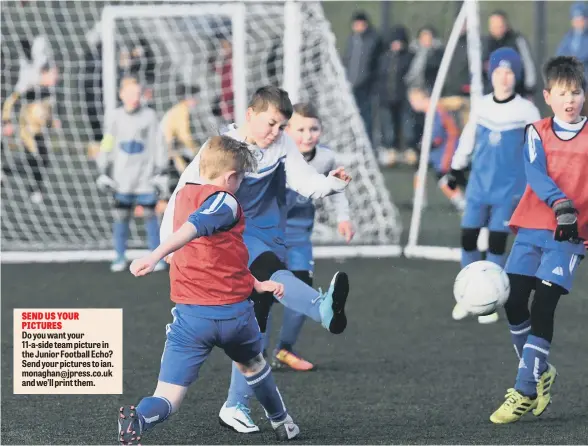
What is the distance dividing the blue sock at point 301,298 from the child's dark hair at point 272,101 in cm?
76

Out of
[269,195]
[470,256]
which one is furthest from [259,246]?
[470,256]

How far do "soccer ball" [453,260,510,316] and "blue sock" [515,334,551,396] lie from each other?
0.80 ft

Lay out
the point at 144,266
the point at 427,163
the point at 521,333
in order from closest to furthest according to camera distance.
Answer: the point at 144,266 → the point at 521,333 → the point at 427,163

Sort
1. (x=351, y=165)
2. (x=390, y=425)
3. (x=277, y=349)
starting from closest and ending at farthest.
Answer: (x=390, y=425) → (x=277, y=349) → (x=351, y=165)

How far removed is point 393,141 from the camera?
65.7 ft

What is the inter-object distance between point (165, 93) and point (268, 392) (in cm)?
1085

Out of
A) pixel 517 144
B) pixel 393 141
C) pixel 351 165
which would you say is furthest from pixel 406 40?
pixel 517 144

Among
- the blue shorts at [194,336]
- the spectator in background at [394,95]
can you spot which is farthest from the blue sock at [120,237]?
the spectator in background at [394,95]

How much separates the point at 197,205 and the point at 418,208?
6554 millimetres

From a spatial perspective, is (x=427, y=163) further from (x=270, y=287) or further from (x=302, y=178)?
(x=270, y=287)

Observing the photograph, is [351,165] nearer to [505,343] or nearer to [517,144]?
[517,144]

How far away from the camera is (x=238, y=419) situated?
19.0 feet

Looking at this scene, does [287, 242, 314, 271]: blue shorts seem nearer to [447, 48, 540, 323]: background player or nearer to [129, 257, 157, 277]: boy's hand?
[447, 48, 540, 323]: background player

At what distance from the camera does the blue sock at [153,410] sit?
16.7ft
